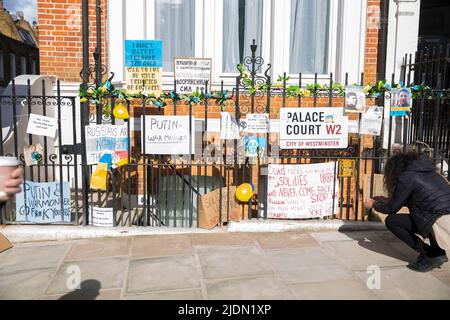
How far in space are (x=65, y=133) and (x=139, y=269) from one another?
3.97 m

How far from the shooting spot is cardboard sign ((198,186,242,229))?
539cm

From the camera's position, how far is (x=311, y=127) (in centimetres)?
537

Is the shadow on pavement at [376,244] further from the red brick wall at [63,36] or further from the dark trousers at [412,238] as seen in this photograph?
the red brick wall at [63,36]

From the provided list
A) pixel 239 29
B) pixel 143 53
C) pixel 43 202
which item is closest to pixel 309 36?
pixel 239 29

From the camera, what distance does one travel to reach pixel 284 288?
3.82 meters

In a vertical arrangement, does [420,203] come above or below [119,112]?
below

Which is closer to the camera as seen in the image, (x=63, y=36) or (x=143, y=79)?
(x=143, y=79)

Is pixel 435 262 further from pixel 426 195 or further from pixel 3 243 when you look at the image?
pixel 3 243

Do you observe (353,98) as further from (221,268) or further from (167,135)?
(221,268)

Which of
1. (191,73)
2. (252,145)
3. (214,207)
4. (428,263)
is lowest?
(428,263)

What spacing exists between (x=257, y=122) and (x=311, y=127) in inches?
27.9

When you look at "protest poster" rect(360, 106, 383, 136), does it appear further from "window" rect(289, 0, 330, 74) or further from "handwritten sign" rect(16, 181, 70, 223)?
"handwritten sign" rect(16, 181, 70, 223)
